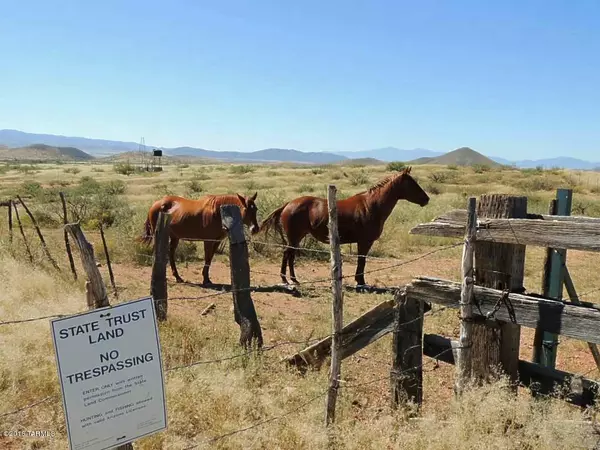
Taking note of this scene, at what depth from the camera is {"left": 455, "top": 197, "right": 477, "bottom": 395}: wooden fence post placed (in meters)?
3.59

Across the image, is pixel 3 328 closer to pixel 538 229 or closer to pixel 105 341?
pixel 105 341

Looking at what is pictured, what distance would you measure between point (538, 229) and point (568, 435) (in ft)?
4.42

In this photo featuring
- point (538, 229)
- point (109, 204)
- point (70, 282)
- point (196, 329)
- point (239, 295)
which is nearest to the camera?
point (538, 229)

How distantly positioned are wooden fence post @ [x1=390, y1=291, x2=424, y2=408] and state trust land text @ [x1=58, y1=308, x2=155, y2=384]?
2.13 meters

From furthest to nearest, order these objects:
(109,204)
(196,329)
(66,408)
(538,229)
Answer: (109,204), (196,329), (538,229), (66,408)

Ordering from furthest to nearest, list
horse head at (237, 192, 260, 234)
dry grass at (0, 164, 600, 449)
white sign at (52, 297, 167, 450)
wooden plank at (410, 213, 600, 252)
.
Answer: horse head at (237, 192, 260, 234), dry grass at (0, 164, 600, 449), wooden plank at (410, 213, 600, 252), white sign at (52, 297, 167, 450)

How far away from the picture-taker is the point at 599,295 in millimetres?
8828

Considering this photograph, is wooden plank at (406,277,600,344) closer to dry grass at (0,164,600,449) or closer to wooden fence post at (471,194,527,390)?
wooden fence post at (471,194,527,390)

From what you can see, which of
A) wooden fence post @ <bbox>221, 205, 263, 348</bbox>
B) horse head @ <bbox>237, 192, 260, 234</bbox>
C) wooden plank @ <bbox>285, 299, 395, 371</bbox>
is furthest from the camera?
horse head @ <bbox>237, 192, 260, 234</bbox>

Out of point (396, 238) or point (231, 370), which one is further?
point (396, 238)

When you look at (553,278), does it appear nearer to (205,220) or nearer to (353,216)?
(353,216)

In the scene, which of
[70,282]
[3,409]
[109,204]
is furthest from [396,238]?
[3,409]

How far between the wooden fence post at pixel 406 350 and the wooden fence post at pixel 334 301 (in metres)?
0.54

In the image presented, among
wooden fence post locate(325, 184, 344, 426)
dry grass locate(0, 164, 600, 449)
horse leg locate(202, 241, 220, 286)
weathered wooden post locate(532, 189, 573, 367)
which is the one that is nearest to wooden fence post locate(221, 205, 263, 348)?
dry grass locate(0, 164, 600, 449)
